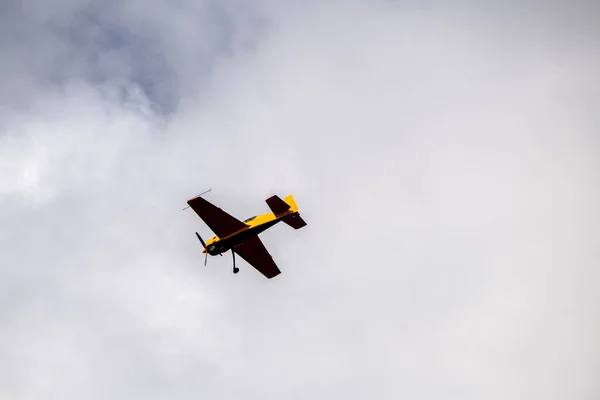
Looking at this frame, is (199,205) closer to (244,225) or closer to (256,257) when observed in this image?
(244,225)

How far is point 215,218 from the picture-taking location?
136ft

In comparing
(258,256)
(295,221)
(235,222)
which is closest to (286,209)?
(295,221)

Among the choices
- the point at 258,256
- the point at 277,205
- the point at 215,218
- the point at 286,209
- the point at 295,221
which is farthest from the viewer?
the point at 258,256

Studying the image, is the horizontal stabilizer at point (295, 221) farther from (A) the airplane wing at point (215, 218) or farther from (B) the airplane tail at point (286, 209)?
(A) the airplane wing at point (215, 218)

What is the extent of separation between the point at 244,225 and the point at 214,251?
2.97 m

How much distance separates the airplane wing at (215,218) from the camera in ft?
133

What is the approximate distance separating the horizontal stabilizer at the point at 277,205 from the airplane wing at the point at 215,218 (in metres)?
2.73

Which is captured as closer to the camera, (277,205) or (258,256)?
(277,205)

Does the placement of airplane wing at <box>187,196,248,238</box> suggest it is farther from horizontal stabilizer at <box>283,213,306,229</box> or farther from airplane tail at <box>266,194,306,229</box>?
horizontal stabilizer at <box>283,213,306,229</box>

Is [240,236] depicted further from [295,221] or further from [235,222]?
[295,221]

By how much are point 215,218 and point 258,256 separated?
6264 mm

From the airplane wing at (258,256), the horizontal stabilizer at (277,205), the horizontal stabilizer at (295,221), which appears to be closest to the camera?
the horizontal stabilizer at (277,205)

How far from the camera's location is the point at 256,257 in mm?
46188

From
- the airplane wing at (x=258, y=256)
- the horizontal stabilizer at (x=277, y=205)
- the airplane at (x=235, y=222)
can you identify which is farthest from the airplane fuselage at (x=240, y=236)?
the airplane wing at (x=258, y=256)
